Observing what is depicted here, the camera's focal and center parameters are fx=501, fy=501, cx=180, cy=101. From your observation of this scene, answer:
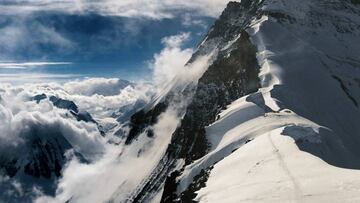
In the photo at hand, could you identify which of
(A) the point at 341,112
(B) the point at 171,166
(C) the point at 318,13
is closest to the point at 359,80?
(A) the point at 341,112

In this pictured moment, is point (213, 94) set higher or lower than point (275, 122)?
higher

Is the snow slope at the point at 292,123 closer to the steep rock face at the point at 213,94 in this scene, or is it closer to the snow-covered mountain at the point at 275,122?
the snow-covered mountain at the point at 275,122

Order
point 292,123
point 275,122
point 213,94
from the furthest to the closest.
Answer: point 213,94 → point 275,122 → point 292,123

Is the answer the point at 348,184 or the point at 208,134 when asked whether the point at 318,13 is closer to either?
the point at 208,134

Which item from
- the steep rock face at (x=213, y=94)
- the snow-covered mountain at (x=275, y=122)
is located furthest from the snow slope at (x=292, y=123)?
Result: the steep rock face at (x=213, y=94)

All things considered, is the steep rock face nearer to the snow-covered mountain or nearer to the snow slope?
the snow-covered mountain

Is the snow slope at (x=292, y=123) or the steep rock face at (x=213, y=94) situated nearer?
the snow slope at (x=292, y=123)

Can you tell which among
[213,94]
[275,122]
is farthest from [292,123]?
[213,94]

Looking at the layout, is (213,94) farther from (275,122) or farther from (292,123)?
(292,123)

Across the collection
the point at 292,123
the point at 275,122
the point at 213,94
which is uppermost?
the point at 213,94

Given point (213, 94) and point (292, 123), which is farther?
point (213, 94)

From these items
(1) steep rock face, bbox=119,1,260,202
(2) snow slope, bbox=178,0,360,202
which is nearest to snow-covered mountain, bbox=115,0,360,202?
(2) snow slope, bbox=178,0,360,202
